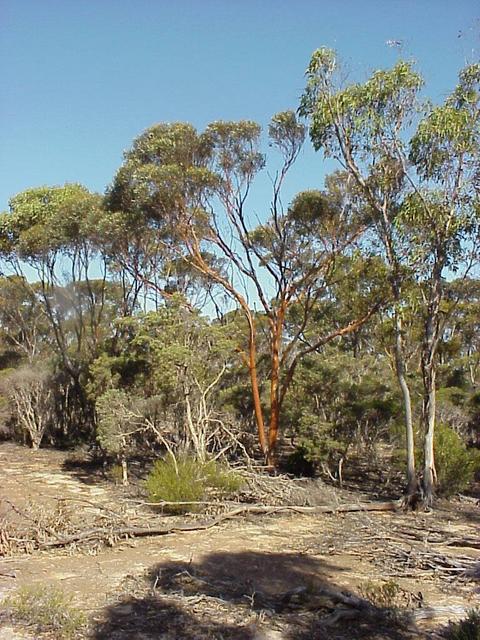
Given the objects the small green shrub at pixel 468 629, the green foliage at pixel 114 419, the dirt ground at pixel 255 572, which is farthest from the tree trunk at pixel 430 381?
the small green shrub at pixel 468 629

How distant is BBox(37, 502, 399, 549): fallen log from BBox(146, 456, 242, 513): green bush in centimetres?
56

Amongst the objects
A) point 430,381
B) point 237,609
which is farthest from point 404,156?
point 237,609

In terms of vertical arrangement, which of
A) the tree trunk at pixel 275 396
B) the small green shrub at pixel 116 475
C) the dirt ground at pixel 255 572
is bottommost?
the dirt ground at pixel 255 572

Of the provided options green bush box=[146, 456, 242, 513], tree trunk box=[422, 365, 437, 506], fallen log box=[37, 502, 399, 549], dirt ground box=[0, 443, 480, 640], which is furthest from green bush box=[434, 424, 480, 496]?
green bush box=[146, 456, 242, 513]

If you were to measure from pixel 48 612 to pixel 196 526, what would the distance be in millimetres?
4564

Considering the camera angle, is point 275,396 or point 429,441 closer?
point 429,441

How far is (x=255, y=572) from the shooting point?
796 cm

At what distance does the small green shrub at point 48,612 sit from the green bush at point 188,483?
14.8 ft

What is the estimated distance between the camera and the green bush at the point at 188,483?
36.2ft

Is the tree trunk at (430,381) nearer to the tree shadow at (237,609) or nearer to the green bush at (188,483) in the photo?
the green bush at (188,483)

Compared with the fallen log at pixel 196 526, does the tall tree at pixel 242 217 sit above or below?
above

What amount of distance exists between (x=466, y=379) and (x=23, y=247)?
17.8 meters

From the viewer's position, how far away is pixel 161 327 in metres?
14.6

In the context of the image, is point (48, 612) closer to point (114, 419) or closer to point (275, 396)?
point (114, 419)
